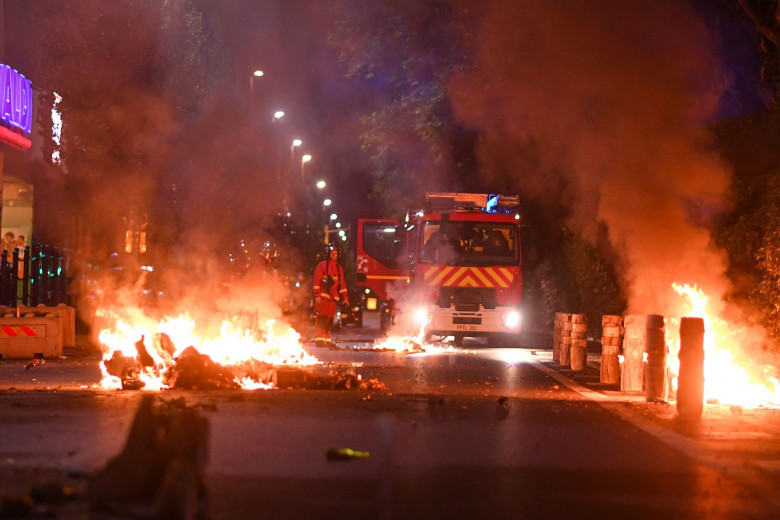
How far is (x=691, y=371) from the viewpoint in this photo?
973cm

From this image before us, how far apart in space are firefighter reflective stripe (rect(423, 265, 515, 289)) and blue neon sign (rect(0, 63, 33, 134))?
8.57 metres

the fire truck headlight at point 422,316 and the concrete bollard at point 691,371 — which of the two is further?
the fire truck headlight at point 422,316

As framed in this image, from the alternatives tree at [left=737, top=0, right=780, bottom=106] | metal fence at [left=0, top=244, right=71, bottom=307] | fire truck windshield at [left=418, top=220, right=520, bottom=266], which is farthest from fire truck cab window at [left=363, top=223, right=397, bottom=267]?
tree at [left=737, top=0, right=780, bottom=106]

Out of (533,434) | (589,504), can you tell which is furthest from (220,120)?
(589,504)

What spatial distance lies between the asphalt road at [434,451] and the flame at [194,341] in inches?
31.3

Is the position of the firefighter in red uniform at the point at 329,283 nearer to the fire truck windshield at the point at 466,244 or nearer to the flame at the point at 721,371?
the fire truck windshield at the point at 466,244

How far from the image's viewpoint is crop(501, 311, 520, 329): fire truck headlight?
2222cm

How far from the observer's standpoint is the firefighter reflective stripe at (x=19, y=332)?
15977mm

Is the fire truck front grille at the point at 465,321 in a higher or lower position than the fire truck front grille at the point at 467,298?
lower

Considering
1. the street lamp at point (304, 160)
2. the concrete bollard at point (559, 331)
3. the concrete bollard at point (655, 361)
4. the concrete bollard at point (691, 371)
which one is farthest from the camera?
the street lamp at point (304, 160)

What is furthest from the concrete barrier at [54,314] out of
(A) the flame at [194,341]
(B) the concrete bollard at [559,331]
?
(B) the concrete bollard at [559,331]

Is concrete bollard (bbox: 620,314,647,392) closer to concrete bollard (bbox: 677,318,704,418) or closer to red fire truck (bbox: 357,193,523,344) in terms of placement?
concrete bollard (bbox: 677,318,704,418)

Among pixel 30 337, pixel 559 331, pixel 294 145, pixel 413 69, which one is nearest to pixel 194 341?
pixel 30 337

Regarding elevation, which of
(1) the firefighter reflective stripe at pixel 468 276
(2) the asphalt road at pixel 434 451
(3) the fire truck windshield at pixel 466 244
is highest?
(3) the fire truck windshield at pixel 466 244
